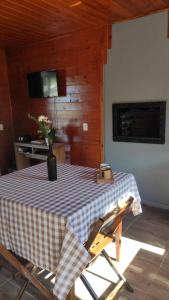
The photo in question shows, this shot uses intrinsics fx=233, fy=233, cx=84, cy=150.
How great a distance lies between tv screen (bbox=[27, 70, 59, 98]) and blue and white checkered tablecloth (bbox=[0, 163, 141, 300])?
2300 mm

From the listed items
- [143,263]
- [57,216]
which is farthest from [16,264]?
[143,263]

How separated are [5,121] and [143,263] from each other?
3.71 metres

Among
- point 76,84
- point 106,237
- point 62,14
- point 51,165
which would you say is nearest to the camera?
point 106,237

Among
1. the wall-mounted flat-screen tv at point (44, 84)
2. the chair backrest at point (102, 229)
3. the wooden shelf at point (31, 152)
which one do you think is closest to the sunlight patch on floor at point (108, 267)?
the chair backrest at point (102, 229)

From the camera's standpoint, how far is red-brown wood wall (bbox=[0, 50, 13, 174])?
15.1ft

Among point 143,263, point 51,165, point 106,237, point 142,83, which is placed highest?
point 142,83

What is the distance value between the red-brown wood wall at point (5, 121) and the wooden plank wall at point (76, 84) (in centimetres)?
30

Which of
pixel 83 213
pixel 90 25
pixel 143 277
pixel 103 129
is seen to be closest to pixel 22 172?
pixel 83 213

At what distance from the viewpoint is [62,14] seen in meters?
2.84

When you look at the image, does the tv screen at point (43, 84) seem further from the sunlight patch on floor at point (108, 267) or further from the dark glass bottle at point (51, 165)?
the sunlight patch on floor at point (108, 267)

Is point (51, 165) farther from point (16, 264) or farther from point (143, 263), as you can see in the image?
point (143, 263)

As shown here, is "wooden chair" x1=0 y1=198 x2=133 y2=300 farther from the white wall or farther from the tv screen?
the tv screen

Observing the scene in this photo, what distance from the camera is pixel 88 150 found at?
151 inches

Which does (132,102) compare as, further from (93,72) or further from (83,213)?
(83,213)
